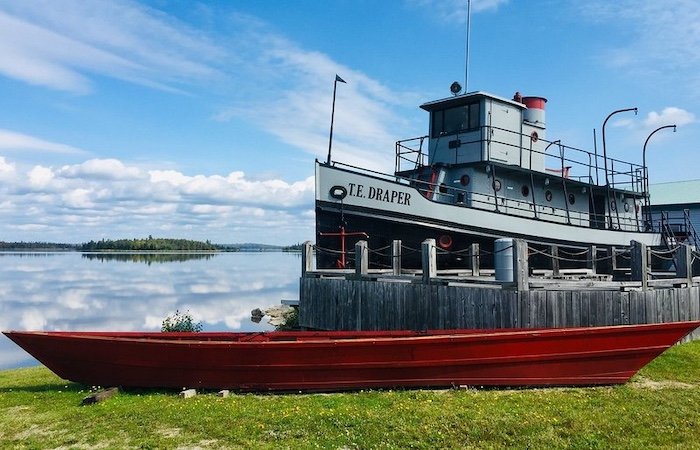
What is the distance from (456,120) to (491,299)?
1035 cm

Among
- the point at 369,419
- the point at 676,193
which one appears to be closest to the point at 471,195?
the point at 369,419

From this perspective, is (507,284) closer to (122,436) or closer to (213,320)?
A: (122,436)

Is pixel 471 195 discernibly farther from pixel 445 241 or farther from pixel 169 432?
pixel 169 432

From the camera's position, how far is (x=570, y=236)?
1914 cm

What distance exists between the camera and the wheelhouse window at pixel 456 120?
18.6 m

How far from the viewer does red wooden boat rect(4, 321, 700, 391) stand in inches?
320

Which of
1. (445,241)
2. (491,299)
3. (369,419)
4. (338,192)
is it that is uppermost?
(338,192)

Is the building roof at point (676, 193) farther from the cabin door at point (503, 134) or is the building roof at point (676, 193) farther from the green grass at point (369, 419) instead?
the green grass at point (369, 419)

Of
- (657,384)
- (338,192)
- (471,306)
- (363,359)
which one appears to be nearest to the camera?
(363,359)

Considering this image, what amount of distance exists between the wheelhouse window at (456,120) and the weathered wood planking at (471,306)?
855cm

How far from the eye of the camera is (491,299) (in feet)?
34.1

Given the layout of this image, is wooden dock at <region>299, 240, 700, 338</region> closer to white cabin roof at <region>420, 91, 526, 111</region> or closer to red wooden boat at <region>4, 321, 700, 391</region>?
red wooden boat at <region>4, 321, 700, 391</region>

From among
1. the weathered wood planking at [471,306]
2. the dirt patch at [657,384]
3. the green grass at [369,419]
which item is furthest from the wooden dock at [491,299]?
the green grass at [369,419]

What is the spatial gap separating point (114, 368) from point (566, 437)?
712 cm
